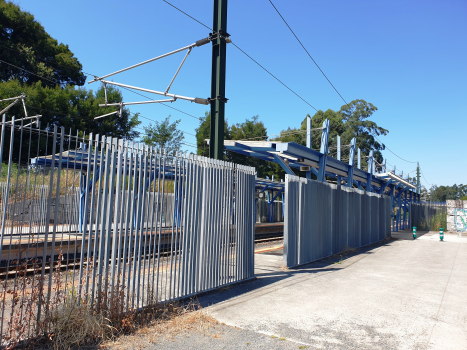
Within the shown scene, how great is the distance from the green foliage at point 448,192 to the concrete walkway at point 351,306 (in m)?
130

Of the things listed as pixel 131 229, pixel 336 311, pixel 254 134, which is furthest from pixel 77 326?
pixel 254 134

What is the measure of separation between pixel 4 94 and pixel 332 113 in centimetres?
4167

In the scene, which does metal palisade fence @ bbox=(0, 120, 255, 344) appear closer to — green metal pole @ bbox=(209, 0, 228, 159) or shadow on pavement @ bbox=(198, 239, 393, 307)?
shadow on pavement @ bbox=(198, 239, 393, 307)

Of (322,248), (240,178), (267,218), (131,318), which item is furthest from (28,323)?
(267,218)

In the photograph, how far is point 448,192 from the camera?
129 meters

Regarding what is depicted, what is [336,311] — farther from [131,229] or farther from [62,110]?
[62,110]

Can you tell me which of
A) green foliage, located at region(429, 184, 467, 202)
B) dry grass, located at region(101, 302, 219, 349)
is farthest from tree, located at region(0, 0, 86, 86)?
green foliage, located at region(429, 184, 467, 202)

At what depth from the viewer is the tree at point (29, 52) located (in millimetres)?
29062

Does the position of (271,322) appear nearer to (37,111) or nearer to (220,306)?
(220,306)

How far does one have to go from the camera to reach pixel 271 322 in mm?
5145

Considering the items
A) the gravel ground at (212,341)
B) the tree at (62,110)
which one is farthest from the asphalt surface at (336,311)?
the tree at (62,110)

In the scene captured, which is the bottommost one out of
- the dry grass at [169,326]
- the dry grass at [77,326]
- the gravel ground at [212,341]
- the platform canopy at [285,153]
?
the gravel ground at [212,341]

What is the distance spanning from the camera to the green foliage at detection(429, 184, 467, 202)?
409 feet

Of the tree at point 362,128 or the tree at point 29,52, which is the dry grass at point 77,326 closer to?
the tree at point 29,52
